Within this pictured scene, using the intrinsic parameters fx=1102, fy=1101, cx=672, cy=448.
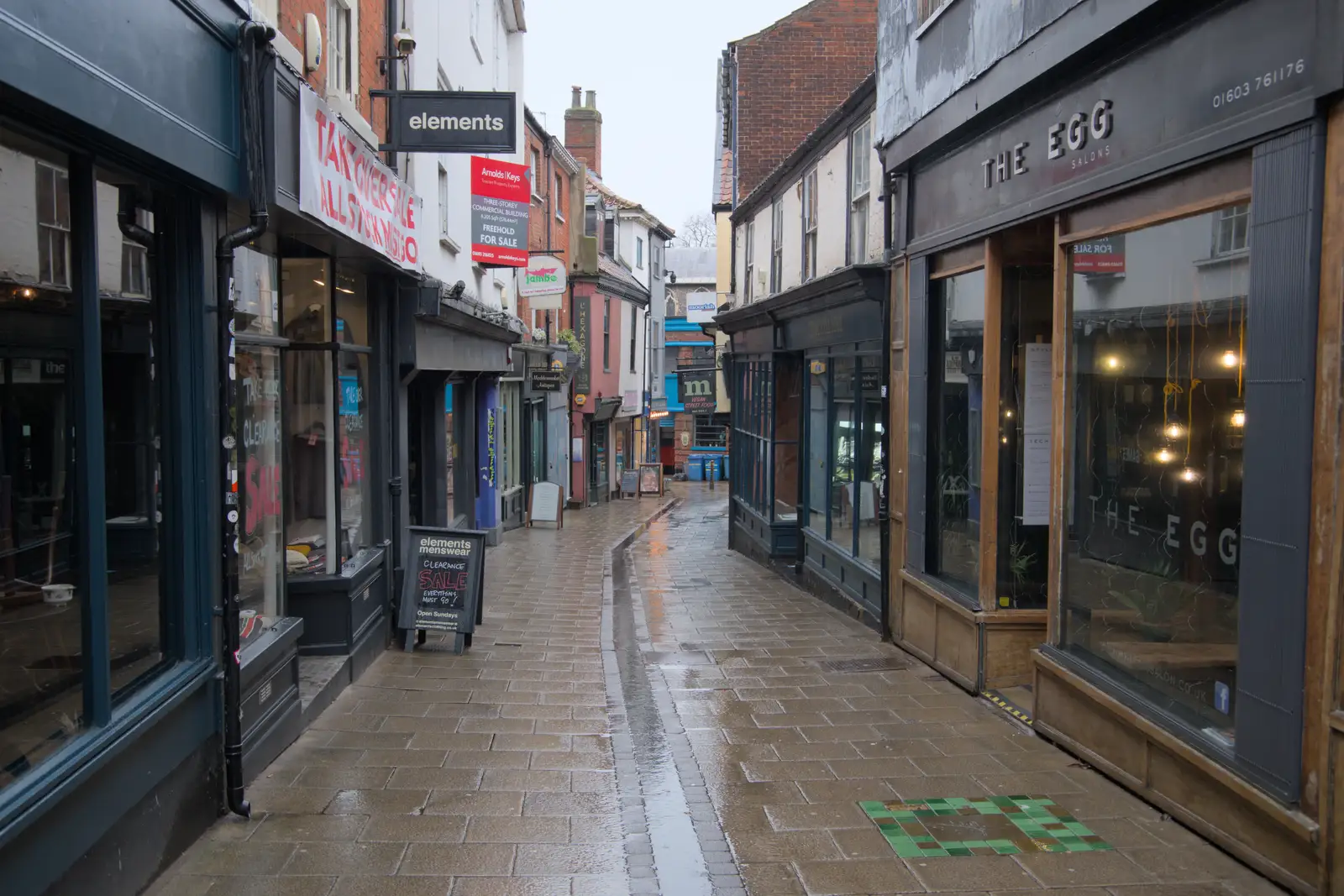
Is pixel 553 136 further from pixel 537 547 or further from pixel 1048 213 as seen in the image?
pixel 1048 213

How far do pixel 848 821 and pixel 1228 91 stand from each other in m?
4.13

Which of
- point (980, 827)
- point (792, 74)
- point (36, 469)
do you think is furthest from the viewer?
point (792, 74)

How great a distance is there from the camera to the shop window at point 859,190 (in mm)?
12695

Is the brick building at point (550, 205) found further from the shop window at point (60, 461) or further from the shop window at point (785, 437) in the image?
the shop window at point (60, 461)

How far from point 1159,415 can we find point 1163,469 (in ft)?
1.07

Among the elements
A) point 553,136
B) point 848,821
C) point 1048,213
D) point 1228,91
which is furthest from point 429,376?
point 553,136

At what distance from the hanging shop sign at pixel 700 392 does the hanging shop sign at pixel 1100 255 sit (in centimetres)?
2337

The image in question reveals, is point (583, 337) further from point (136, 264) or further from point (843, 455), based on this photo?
point (136, 264)

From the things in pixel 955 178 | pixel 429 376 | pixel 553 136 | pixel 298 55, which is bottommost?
pixel 429 376

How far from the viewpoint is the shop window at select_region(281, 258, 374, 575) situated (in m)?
8.43

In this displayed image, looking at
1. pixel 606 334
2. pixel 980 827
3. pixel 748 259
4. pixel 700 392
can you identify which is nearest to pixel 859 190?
pixel 748 259

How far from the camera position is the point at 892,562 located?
431 inches

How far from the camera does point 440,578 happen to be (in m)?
10.2

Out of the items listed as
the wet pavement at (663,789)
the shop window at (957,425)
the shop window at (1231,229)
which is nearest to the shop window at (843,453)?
the wet pavement at (663,789)
